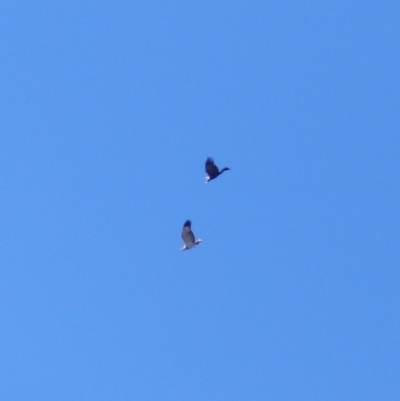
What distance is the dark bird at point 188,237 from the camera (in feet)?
124

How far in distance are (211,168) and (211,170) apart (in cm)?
10

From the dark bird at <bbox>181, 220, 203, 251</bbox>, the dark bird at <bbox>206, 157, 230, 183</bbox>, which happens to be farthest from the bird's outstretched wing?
the dark bird at <bbox>181, 220, 203, 251</bbox>

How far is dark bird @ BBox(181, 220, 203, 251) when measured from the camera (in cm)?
3792

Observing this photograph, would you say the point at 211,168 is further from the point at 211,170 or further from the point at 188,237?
the point at 188,237

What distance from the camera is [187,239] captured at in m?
38.5

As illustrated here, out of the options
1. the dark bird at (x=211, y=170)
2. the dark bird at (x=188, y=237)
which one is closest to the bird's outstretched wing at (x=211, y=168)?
the dark bird at (x=211, y=170)

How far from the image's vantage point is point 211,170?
130 feet

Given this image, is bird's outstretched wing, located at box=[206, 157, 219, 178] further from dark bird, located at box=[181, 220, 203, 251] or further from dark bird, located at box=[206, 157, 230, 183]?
dark bird, located at box=[181, 220, 203, 251]

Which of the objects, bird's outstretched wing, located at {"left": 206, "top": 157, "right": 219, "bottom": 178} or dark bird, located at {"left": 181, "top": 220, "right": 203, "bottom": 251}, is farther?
bird's outstretched wing, located at {"left": 206, "top": 157, "right": 219, "bottom": 178}

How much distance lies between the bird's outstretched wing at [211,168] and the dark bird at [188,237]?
127 inches

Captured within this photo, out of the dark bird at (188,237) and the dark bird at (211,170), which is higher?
the dark bird at (211,170)

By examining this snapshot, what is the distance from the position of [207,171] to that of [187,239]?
12.4 ft

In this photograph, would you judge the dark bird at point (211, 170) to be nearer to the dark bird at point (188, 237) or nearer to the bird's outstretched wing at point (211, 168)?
the bird's outstretched wing at point (211, 168)

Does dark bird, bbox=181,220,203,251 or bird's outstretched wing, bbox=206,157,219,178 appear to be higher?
bird's outstretched wing, bbox=206,157,219,178
